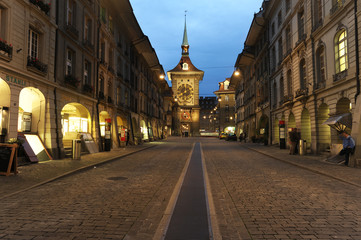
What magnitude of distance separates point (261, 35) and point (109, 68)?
21.1 metres

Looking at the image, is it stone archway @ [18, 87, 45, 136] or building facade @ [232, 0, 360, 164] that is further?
building facade @ [232, 0, 360, 164]

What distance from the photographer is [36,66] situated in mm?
13531

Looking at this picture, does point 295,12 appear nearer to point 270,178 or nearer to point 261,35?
point 261,35

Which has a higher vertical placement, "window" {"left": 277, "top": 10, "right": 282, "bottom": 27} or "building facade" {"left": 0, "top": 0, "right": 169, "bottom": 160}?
"window" {"left": 277, "top": 10, "right": 282, "bottom": 27}

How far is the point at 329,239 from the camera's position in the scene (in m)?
3.88

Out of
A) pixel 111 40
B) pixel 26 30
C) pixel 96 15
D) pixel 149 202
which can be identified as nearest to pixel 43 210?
pixel 149 202

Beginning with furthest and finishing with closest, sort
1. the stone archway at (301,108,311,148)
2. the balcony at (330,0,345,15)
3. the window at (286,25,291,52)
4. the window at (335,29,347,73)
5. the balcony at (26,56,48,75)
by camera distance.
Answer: the window at (286,25,291,52) < the stone archway at (301,108,311,148) < the balcony at (330,0,345,15) < the window at (335,29,347,73) < the balcony at (26,56,48,75)

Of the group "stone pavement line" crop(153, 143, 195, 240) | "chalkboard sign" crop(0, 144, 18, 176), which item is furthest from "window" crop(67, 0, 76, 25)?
"stone pavement line" crop(153, 143, 195, 240)

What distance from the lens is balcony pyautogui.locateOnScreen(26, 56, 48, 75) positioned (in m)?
13.1

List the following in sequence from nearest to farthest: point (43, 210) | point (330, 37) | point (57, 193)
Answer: point (43, 210) < point (57, 193) < point (330, 37)

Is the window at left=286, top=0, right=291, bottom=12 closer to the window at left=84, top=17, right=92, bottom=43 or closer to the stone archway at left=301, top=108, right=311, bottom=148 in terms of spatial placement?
the stone archway at left=301, top=108, right=311, bottom=148

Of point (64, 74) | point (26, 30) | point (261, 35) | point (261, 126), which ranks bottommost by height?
point (261, 126)

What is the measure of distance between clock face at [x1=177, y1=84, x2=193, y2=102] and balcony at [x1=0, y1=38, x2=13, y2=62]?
8043 centimetres

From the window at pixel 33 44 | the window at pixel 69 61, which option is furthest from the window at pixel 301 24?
the window at pixel 33 44
